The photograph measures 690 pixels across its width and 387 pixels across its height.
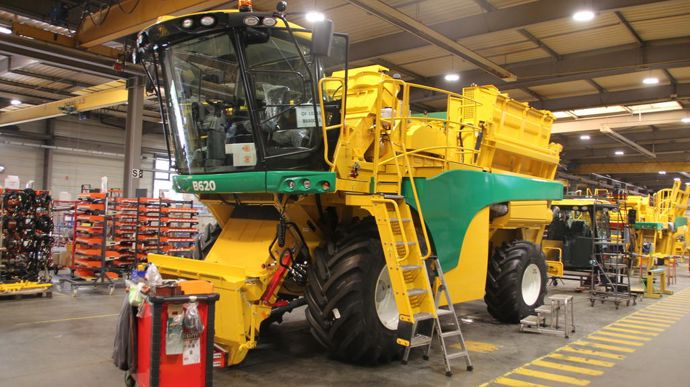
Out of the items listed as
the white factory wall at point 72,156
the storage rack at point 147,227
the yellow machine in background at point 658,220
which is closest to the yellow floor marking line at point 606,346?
the yellow machine in background at point 658,220

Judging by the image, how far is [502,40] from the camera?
11.3 m

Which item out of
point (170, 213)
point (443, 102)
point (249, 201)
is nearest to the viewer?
Answer: point (249, 201)

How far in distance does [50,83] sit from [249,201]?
1453 cm

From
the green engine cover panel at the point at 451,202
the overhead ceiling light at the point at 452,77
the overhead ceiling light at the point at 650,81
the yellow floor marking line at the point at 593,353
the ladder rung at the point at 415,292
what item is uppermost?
the overhead ceiling light at the point at 452,77

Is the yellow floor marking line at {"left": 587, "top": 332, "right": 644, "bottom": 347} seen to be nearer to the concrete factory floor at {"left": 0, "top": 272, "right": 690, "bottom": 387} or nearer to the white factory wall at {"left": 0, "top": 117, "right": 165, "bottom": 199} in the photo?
the concrete factory floor at {"left": 0, "top": 272, "right": 690, "bottom": 387}

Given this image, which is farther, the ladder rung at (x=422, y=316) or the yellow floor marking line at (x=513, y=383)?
the ladder rung at (x=422, y=316)

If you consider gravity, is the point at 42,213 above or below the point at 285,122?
below

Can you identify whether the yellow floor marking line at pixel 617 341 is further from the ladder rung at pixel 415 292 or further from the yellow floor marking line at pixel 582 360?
the ladder rung at pixel 415 292

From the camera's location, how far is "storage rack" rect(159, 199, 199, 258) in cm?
1258

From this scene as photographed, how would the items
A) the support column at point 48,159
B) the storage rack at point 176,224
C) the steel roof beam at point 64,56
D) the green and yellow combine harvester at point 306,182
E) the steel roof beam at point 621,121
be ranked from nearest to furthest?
the green and yellow combine harvester at point 306,182 → the steel roof beam at point 64,56 → the storage rack at point 176,224 → the steel roof beam at point 621,121 → the support column at point 48,159

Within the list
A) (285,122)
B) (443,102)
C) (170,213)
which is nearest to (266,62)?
(285,122)

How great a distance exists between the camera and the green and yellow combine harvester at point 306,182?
5086 mm

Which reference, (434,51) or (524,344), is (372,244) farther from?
(434,51)

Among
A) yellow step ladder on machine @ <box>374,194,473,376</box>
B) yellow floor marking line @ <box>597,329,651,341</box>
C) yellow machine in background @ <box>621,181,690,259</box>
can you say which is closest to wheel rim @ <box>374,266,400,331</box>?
yellow step ladder on machine @ <box>374,194,473,376</box>
